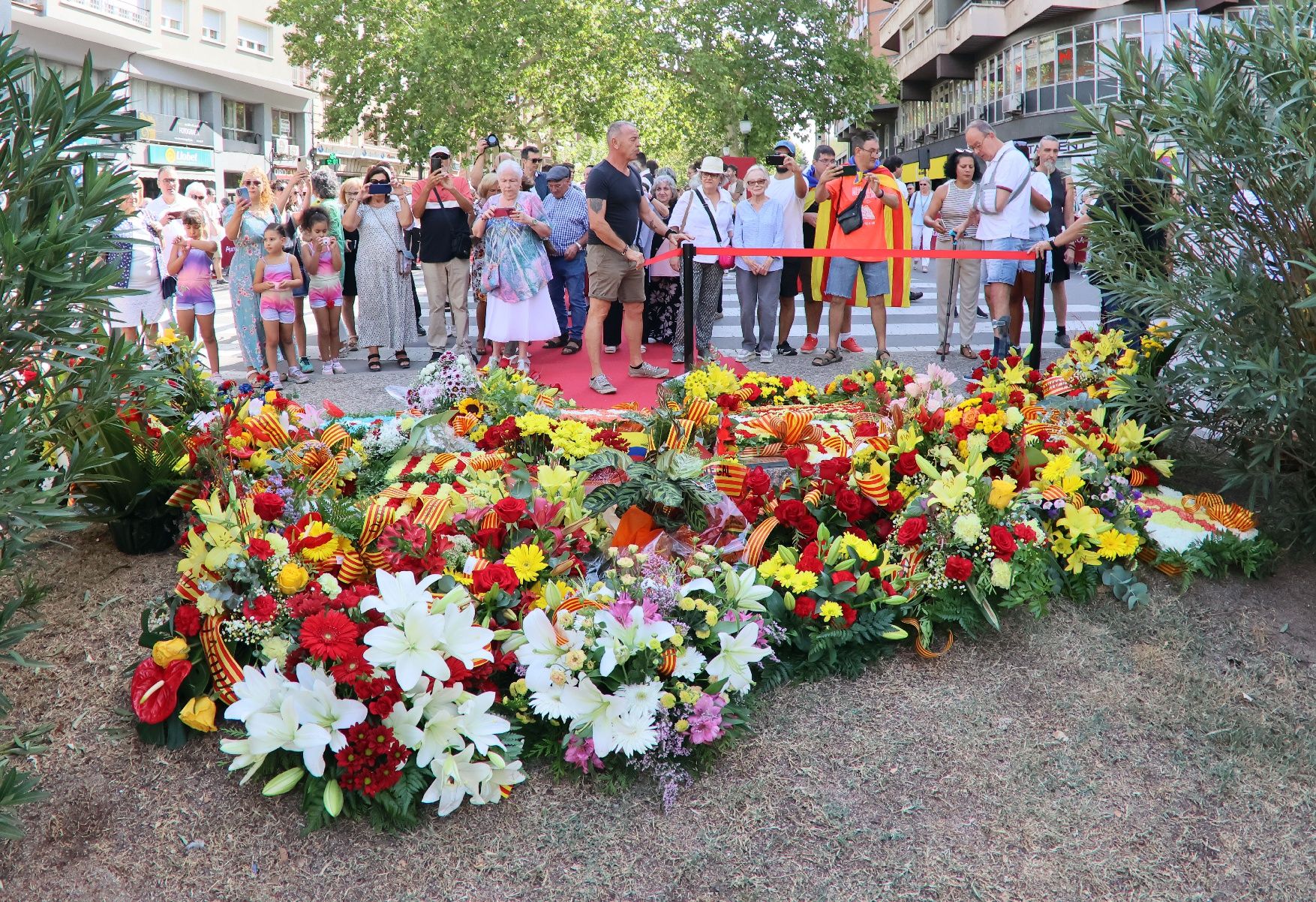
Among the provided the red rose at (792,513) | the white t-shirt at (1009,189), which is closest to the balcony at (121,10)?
the white t-shirt at (1009,189)

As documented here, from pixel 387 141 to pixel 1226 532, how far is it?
3128cm

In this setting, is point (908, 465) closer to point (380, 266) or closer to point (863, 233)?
point (863, 233)

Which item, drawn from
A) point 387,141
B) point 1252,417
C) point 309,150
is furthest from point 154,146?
point 1252,417

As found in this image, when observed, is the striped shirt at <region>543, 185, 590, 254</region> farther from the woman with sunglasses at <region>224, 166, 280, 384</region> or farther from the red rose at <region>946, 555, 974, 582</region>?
the red rose at <region>946, 555, 974, 582</region>

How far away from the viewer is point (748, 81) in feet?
121

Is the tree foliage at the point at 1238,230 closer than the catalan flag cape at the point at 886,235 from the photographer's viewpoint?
Yes

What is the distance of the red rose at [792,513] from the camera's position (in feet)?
12.9

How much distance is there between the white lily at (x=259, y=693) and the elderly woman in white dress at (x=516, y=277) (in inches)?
234

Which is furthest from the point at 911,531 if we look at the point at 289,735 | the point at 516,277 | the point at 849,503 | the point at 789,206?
the point at 789,206

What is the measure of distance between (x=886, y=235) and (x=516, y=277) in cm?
322

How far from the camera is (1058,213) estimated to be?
32.5 ft

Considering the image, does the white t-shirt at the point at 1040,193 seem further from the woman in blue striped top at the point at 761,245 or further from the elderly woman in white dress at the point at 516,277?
the elderly woman in white dress at the point at 516,277

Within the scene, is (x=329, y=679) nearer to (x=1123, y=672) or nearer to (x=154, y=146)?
(x=1123, y=672)

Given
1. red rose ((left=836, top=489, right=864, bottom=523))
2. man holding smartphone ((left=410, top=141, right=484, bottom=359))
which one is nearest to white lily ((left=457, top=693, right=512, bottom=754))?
red rose ((left=836, top=489, right=864, bottom=523))
